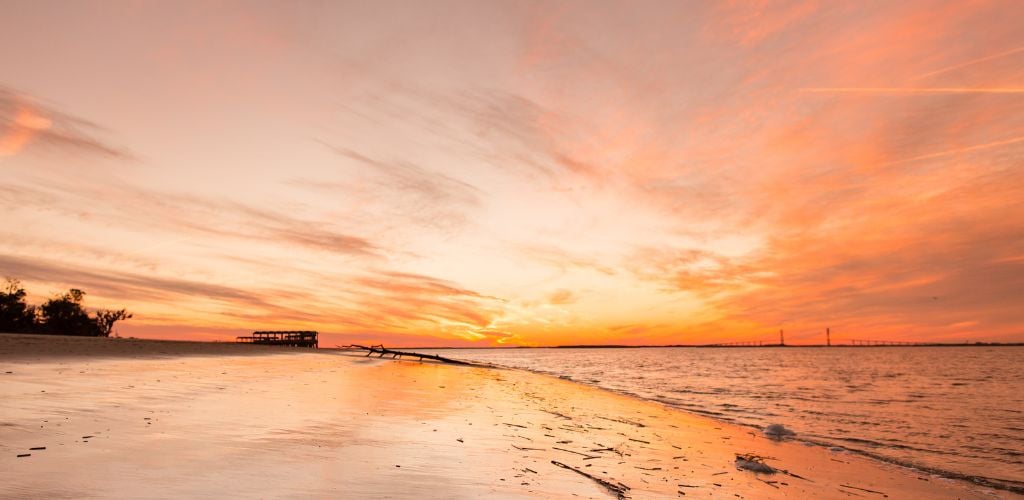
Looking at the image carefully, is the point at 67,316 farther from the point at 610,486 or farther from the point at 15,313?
the point at 610,486

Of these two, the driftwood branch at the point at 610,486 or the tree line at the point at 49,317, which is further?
the tree line at the point at 49,317

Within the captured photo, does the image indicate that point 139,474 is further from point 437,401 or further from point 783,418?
point 783,418

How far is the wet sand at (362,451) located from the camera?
6004mm

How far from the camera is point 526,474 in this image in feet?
25.4

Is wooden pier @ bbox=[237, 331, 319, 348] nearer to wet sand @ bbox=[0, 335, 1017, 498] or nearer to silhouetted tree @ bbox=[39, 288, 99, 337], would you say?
silhouetted tree @ bbox=[39, 288, 99, 337]

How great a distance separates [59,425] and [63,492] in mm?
4770

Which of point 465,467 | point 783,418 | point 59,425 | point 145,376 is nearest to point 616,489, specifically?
point 465,467

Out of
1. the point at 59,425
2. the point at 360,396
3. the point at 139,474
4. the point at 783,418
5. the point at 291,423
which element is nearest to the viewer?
the point at 139,474

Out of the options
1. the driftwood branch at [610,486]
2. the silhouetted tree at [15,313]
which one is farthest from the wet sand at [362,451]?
the silhouetted tree at [15,313]

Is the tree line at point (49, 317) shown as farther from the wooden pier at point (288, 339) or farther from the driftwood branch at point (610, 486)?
the driftwood branch at point (610, 486)

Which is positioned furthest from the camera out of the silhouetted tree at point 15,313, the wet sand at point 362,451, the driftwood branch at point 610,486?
the silhouetted tree at point 15,313

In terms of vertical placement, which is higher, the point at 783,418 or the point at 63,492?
the point at 63,492

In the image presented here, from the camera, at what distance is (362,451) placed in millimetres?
8250

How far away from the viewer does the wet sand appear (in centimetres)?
600
